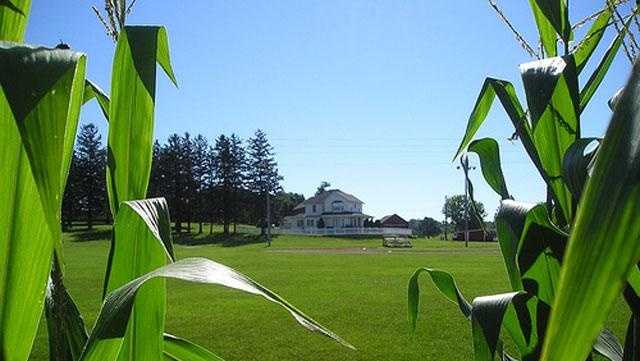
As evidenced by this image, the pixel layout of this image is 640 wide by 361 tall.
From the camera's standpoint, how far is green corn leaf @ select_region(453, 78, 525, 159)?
26.8 inches

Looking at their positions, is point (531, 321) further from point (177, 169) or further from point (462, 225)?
point (462, 225)

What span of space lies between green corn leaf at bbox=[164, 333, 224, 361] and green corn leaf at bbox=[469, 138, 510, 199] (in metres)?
0.48

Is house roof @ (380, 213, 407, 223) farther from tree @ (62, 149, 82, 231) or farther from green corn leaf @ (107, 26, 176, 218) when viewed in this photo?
green corn leaf @ (107, 26, 176, 218)

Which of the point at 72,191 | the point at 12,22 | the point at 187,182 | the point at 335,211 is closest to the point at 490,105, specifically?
the point at 12,22

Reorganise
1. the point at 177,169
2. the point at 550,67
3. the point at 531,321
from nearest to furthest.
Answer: the point at 550,67
the point at 531,321
the point at 177,169

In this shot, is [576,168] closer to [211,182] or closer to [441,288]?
[441,288]

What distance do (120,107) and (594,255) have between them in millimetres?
470

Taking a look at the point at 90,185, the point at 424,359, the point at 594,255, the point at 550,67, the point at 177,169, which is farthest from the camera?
the point at 177,169

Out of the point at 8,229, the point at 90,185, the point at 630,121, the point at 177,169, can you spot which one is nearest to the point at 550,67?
the point at 630,121

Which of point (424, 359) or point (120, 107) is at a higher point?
point (120, 107)

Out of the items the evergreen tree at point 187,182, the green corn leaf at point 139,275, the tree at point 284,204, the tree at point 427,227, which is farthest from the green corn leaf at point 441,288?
the tree at point 427,227

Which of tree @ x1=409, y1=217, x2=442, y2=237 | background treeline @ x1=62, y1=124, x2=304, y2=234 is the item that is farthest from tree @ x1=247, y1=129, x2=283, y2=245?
tree @ x1=409, y1=217, x2=442, y2=237

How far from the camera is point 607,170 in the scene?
8.8 inches

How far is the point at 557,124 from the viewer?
69 cm
